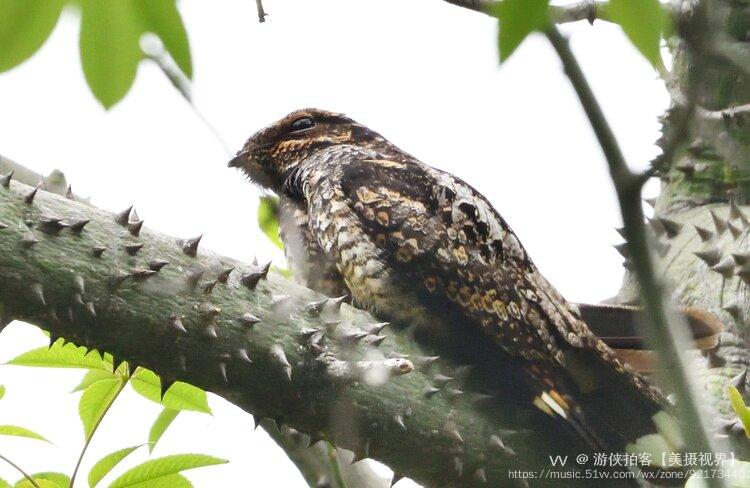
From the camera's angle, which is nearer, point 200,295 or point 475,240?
point 200,295

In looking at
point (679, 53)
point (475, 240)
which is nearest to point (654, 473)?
point (475, 240)

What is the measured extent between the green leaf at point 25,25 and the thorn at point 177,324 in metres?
0.86

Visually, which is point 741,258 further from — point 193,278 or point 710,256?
point 193,278

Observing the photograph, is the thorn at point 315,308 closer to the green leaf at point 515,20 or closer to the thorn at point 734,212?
the green leaf at point 515,20

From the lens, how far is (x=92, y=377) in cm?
263

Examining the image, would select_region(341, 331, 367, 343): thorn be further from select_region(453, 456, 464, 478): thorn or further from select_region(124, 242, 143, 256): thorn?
select_region(124, 242, 143, 256): thorn

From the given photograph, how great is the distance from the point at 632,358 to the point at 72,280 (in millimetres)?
1900

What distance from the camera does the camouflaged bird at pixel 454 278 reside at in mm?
2723

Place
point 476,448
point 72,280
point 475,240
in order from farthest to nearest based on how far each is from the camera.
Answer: point 475,240, point 476,448, point 72,280

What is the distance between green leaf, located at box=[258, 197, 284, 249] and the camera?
3.30 meters

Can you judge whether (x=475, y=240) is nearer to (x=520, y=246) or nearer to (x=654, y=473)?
(x=520, y=246)

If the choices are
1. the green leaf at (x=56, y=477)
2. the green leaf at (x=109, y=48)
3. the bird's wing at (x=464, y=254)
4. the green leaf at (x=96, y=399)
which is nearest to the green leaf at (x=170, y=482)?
the green leaf at (x=56, y=477)

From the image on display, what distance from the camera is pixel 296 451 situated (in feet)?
9.25

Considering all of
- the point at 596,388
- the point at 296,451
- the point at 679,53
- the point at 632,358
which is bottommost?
the point at 296,451
